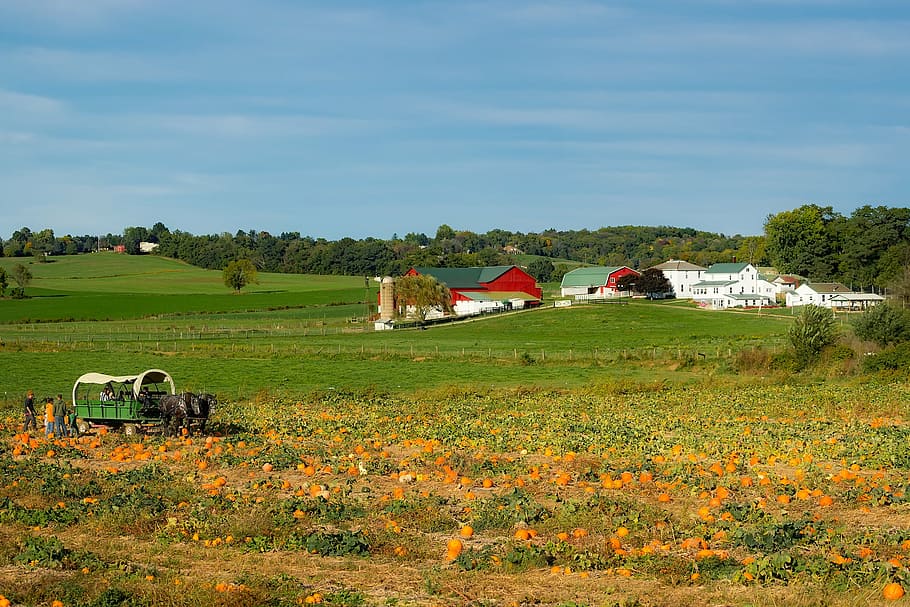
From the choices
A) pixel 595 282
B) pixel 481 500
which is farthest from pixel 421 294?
pixel 481 500

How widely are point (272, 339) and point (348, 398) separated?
42.9 m

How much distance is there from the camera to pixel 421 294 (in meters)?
106

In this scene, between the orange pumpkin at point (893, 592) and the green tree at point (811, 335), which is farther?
the green tree at point (811, 335)

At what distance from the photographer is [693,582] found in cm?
1220

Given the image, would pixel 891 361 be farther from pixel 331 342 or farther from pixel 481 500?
pixel 331 342

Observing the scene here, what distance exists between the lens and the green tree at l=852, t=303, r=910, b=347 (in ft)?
166

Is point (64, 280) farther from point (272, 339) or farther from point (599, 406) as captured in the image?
point (599, 406)

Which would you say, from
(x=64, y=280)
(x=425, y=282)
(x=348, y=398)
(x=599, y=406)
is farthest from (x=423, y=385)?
(x=64, y=280)

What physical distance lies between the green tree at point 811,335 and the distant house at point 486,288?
217ft

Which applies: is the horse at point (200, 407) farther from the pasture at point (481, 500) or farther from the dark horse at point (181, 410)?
the pasture at point (481, 500)

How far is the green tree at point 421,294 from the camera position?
104688 mm

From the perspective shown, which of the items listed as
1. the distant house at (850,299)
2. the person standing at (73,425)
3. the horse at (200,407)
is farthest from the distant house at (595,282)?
the horse at (200,407)

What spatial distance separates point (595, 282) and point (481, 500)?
455 ft

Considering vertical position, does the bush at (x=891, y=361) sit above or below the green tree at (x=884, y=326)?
below
